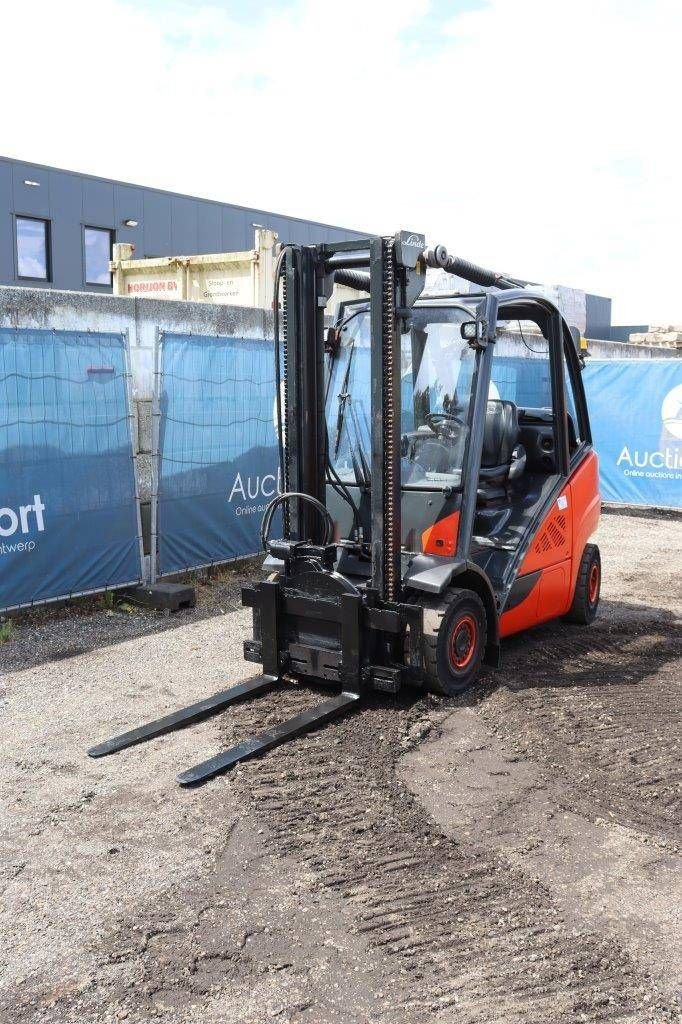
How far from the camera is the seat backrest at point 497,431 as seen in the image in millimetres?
6277

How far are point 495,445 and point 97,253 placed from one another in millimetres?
19336

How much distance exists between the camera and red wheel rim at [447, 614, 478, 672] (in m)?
5.48

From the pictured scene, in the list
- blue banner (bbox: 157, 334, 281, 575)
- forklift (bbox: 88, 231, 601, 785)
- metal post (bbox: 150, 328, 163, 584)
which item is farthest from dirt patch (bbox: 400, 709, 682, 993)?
blue banner (bbox: 157, 334, 281, 575)

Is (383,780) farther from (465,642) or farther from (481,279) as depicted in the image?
(481,279)

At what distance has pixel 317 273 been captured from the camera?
5.68m

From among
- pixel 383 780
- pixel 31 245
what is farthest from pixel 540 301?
pixel 31 245

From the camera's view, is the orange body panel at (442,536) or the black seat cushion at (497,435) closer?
the orange body panel at (442,536)

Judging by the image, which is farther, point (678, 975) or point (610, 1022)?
point (678, 975)

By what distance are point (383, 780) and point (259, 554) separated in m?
5.31

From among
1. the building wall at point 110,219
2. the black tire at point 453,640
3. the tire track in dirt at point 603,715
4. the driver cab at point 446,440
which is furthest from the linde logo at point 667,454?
the building wall at point 110,219

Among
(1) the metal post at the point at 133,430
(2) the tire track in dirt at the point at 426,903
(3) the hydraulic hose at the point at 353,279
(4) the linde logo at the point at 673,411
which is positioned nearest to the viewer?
(2) the tire track in dirt at the point at 426,903

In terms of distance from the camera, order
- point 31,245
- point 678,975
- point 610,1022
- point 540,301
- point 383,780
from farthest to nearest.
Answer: point 31,245
point 540,301
point 383,780
point 678,975
point 610,1022

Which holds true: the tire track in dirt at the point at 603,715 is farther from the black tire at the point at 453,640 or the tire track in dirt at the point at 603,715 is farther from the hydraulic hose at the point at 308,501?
the hydraulic hose at the point at 308,501

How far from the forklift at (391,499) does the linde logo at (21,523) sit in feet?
7.66
